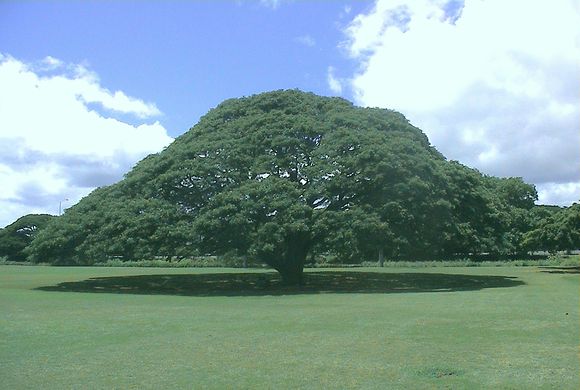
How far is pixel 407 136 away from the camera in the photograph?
32031 millimetres

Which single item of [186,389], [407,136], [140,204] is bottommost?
[186,389]

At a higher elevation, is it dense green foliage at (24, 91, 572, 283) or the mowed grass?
dense green foliage at (24, 91, 572, 283)

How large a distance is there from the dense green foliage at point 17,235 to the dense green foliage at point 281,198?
240 feet

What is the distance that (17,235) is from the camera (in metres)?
99.4

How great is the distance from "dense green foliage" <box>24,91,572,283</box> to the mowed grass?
5.76 metres

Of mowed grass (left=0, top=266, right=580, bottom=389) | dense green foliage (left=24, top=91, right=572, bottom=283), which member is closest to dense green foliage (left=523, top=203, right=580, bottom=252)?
dense green foliage (left=24, top=91, right=572, bottom=283)

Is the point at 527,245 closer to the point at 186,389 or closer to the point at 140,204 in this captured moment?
the point at 140,204

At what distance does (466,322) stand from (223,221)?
47.2 feet

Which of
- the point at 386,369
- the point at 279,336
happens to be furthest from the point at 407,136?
the point at 386,369

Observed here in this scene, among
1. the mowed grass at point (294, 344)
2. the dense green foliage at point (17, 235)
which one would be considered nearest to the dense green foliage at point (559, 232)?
the mowed grass at point (294, 344)

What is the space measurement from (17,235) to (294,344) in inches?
3909

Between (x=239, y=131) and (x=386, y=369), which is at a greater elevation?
(x=239, y=131)

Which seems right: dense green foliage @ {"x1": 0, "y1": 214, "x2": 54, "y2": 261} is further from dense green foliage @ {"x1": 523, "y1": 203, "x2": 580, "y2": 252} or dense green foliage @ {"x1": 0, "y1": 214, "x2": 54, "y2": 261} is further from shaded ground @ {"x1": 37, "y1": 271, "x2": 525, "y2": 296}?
dense green foliage @ {"x1": 523, "y1": 203, "x2": 580, "y2": 252}

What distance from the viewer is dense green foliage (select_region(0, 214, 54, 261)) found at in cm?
9738
